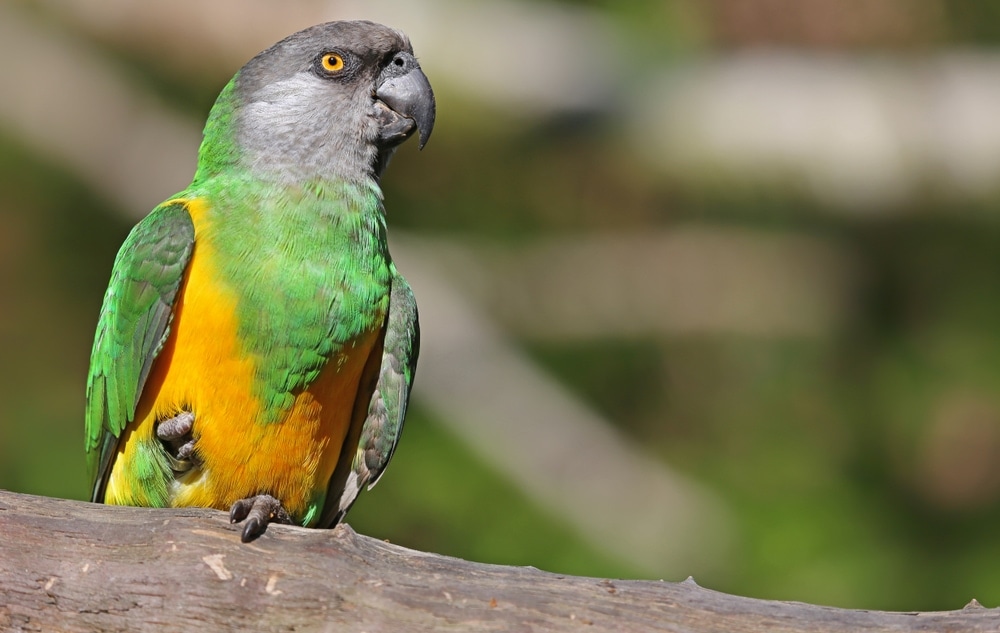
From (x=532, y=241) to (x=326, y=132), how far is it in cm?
558

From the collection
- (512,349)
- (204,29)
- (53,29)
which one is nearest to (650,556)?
(512,349)

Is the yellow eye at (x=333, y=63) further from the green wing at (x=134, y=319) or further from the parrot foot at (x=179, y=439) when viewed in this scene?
the parrot foot at (x=179, y=439)

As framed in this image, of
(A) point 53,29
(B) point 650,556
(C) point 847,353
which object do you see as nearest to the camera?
(B) point 650,556

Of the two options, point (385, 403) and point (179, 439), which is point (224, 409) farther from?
point (385, 403)

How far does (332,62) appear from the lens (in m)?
4.40

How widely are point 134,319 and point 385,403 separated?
102cm

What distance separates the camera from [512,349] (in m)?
8.77

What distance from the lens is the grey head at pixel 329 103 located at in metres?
4.31

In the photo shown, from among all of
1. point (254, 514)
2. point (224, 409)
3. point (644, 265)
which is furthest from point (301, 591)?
point (644, 265)

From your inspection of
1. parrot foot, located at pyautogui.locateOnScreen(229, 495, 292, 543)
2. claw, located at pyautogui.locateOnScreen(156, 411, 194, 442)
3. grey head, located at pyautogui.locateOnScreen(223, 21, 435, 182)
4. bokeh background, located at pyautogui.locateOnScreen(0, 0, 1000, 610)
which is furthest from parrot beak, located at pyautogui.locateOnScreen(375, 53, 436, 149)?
bokeh background, located at pyautogui.locateOnScreen(0, 0, 1000, 610)

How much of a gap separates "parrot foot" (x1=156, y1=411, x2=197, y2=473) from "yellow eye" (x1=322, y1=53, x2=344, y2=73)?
4.83ft

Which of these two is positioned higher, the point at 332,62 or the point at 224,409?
the point at 332,62

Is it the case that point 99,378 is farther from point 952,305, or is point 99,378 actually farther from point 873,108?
point 952,305

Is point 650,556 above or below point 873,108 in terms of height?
below
